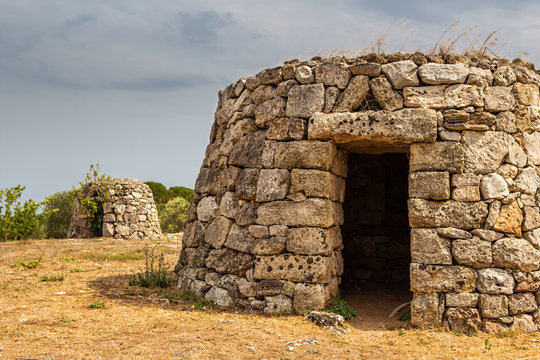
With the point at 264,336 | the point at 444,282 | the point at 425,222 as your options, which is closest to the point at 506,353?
the point at 444,282

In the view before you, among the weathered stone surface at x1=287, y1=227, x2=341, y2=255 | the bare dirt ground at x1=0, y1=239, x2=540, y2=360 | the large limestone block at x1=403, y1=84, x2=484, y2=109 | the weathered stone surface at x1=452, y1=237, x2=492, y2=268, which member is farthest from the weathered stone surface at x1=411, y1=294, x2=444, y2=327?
the large limestone block at x1=403, y1=84, x2=484, y2=109

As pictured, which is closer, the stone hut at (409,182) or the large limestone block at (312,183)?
the stone hut at (409,182)

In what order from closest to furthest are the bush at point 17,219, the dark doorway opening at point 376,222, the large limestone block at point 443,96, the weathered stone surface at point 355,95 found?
the large limestone block at point 443,96 < the weathered stone surface at point 355,95 < the dark doorway opening at point 376,222 < the bush at point 17,219

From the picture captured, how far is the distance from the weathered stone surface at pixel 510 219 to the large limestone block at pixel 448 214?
0.60 ft

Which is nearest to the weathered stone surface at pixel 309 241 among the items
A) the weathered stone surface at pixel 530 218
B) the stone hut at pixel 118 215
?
the weathered stone surface at pixel 530 218

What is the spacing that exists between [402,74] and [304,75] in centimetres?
116

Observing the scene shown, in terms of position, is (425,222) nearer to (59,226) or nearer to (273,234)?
(273,234)

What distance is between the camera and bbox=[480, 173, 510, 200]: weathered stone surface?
5.29m

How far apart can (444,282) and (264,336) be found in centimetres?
205

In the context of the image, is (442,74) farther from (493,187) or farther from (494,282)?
(494,282)

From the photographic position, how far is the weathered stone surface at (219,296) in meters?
5.95

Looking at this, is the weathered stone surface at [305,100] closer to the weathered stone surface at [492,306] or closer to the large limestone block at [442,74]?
the large limestone block at [442,74]

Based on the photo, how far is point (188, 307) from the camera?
5.93m

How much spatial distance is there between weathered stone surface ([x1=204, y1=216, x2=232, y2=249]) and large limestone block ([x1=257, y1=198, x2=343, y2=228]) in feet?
2.05
